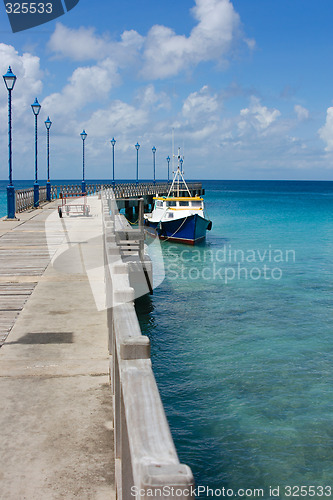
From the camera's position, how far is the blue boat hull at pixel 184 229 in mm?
33094

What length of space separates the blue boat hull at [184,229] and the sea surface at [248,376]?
10.8 meters

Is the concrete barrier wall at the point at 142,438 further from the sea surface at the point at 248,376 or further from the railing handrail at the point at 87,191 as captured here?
the railing handrail at the point at 87,191

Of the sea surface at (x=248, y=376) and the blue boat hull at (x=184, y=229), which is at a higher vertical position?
the blue boat hull at (x=184, y=229)

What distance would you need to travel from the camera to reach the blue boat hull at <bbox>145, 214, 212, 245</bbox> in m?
33.1

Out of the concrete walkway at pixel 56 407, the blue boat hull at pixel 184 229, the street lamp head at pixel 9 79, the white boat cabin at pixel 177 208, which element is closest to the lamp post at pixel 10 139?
the street lamp head at pixel 9 79

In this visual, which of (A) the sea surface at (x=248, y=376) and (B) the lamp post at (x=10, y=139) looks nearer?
(A) the sea surface at (x=248, y=376)

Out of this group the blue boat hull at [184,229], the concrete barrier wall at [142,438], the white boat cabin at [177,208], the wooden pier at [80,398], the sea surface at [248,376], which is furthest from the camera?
the white boat cabin at [177,208]

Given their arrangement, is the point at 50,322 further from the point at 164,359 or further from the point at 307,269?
the point at 307,269

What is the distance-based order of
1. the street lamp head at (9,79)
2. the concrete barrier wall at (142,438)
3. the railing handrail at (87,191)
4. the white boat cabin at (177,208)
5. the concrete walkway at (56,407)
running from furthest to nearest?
the white boat cabin at (177,208) → the railing handrail at (87,191) → the street lamp head at (9,79) → the concrete walkway at (56,407) → the concrete barrier wall at (142,438)

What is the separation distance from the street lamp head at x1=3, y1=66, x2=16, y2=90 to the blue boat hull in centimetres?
1433

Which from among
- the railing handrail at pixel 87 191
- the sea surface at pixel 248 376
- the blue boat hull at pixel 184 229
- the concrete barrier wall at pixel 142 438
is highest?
the railing handrail at pixel 87 191

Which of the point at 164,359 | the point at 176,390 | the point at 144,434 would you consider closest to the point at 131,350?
the point at 144,434

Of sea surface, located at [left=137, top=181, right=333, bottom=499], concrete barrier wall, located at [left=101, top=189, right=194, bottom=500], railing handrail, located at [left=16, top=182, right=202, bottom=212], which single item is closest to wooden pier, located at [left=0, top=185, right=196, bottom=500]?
concrete barrier wall, located at [left=101, top=189, right=194, bottom=500]

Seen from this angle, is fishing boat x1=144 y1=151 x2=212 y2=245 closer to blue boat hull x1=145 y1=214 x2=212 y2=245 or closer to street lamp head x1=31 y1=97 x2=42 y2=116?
blue boat hull x1=145 y1=214 x2=212 y2=245
